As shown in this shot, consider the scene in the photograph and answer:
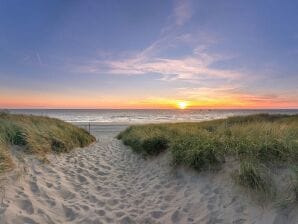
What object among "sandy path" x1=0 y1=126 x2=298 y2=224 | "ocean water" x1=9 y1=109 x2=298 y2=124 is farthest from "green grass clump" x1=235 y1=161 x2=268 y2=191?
"ocean water" x1=9 y1=109 x2=298 y2=124

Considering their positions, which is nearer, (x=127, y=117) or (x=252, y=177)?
(x=252, y=177)

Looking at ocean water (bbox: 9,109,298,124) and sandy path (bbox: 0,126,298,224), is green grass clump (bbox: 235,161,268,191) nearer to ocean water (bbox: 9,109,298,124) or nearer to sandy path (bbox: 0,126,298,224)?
sandy path (bbox: 0,126,298,224)

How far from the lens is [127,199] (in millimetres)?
A: 6320

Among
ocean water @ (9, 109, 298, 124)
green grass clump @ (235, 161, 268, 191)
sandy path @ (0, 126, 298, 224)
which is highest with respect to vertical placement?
green grass clump @ (235, 161, 268, 191)

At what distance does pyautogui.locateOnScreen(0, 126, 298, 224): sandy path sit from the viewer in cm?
476

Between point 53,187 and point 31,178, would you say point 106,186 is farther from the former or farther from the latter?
point 31,178

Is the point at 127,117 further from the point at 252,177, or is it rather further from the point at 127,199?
the point at 252,177

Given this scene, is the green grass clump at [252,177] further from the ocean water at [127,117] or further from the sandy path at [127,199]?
the ocean water at [127,117]

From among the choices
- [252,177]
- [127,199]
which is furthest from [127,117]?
[252,177]

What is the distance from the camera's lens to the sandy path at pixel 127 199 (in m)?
4.76

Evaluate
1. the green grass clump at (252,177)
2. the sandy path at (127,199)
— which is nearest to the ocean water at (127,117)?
the sandy path at (127,199)

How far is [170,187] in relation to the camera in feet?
22.5

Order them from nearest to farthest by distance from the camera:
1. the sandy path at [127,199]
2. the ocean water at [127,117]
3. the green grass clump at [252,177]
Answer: the sandy path at [127,199]
the green grass clump at [252,177]
the ocean water at [127,117]

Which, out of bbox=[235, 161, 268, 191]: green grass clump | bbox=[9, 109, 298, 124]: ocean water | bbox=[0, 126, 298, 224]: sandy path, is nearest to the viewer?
bbox=[0, 126, 298, 224]: sandy path
